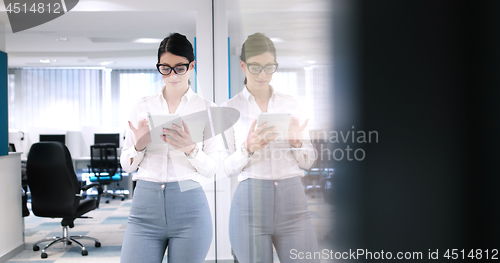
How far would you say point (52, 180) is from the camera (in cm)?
282

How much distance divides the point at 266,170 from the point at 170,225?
2.44 ft

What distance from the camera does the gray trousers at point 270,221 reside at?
0.80 ft

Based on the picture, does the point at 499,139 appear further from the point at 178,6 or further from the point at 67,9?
the point at 67,9

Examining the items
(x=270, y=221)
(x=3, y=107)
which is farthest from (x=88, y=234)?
(x=270, y=221)

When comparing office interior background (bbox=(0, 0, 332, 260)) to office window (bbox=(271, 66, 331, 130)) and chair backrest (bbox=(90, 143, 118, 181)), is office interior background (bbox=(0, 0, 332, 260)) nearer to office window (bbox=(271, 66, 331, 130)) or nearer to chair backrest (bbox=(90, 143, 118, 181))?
office window (bbox=(271, 66, 331, 130))

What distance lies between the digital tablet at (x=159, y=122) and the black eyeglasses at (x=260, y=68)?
0.61 meters

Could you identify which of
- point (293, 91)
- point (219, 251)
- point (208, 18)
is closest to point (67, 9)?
point (208, 18)

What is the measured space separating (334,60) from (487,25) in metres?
0.08

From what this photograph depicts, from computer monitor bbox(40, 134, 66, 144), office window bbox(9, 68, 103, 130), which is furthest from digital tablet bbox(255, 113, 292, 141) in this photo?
office window bbox(9, 68, 103, 130)

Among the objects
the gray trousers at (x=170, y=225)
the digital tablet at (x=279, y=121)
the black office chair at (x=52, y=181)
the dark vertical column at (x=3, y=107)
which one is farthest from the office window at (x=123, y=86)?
the digital tablet at (x=279, y=121)

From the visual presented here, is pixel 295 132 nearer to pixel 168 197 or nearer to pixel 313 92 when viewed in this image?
pixel 313 92

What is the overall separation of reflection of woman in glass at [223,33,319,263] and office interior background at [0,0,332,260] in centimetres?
2

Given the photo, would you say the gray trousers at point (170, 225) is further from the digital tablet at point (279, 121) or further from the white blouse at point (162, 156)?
the digital tablet at point (279, 121)

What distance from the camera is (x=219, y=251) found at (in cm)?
73
